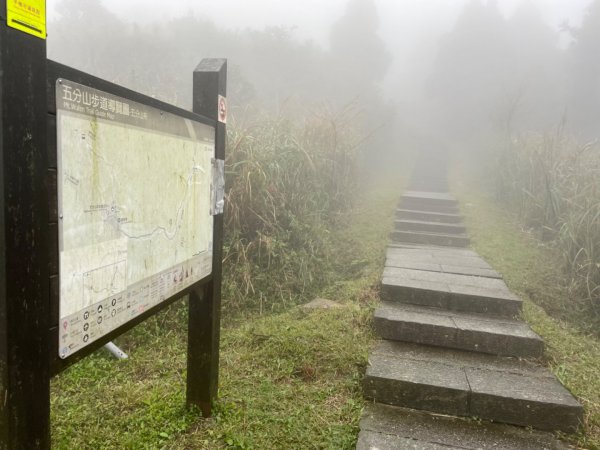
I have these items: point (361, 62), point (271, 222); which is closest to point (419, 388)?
point (271, 222)

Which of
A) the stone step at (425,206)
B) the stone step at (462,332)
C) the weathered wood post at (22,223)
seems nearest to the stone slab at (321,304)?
the stone step at (462,332)

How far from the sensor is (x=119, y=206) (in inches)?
56.4

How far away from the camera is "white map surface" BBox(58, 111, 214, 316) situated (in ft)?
4.05

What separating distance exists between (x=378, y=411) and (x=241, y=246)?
2.17m

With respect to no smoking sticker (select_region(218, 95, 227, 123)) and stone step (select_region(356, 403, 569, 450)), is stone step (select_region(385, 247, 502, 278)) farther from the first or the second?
no smoking sticker (select_region(218, 95, 227, 123))

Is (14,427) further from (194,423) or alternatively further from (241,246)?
(241,246)

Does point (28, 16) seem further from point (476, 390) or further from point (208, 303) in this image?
point (476, 390)

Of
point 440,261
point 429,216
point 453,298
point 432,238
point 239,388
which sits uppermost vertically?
point 429,216

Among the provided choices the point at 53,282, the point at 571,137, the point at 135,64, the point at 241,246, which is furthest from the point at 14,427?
the point at 135,64

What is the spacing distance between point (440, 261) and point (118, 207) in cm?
427

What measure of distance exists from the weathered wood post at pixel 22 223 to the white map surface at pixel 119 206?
82 millimetres

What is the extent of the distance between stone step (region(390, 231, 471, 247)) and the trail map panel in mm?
5004

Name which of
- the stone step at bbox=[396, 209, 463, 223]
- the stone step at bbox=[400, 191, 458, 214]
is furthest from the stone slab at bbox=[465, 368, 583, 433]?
the stone step at bbox=[400, 191, 458, 214]

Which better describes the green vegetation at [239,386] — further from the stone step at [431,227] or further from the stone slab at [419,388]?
the stone step at [431,227]
